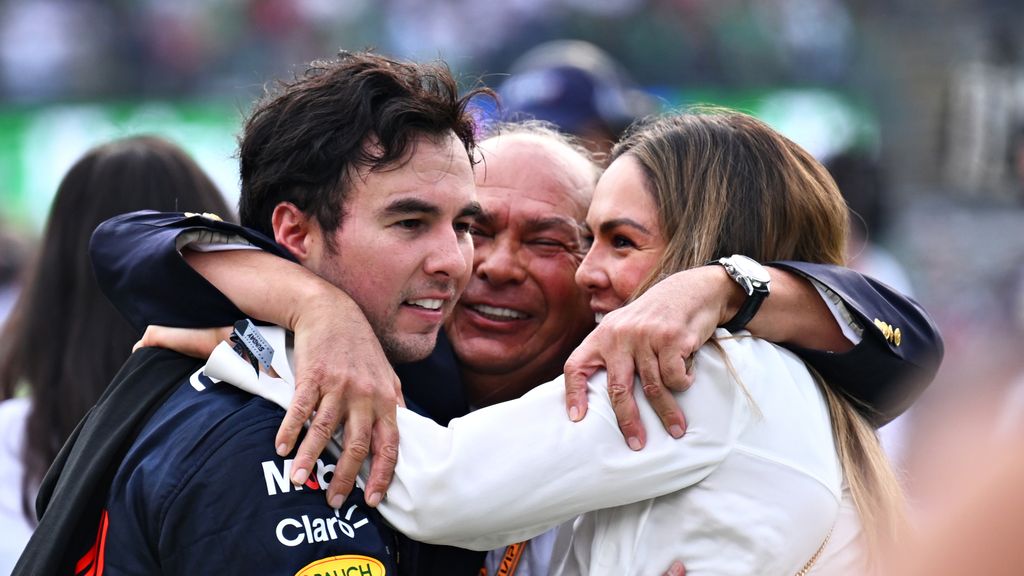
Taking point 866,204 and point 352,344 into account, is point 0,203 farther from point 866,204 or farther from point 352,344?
point 352,344

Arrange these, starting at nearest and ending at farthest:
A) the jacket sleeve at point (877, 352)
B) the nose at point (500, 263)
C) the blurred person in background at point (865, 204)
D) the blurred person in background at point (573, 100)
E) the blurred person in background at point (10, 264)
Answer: the jacket sleeve at point (877, 352) < the nose at point (500, 263) < the blurred person in background at point (573, 100) < the blurred person in background at point (865, 204) < the blurred person in background at point (10, 264)

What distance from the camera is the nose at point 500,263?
11.5 ft

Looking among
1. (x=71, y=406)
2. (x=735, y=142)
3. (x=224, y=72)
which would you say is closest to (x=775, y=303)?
(x=735, y=142)

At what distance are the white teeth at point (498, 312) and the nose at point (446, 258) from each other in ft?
2.24

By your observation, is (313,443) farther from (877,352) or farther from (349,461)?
(877,352)

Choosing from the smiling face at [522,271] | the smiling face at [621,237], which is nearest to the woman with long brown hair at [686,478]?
the smiling face at [621,237]

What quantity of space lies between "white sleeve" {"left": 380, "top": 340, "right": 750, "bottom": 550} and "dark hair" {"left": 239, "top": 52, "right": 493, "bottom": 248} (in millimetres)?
654

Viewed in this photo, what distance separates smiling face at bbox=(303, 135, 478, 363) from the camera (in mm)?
2783

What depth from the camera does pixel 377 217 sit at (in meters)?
2.79

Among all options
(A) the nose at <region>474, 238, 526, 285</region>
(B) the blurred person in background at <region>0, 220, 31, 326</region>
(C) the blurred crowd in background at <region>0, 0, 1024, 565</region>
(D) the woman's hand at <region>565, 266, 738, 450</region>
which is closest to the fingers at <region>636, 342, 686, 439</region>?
(D) the woman's hand at <region>565, 266, 738, 450</region>

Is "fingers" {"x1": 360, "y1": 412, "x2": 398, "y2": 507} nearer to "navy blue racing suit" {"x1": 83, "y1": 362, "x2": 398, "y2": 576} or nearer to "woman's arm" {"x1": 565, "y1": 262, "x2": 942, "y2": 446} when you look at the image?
"navy blue racing suit" {"x1": 83, "y1": 362, "x2": 398, "y2": 576}

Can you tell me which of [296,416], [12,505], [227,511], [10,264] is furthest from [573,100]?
[10,264]

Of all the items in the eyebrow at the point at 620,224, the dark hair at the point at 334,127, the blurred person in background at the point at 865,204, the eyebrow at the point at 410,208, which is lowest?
the blurred person in background at the point at 865,204

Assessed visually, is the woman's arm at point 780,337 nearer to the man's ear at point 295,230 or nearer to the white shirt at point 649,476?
the white shirt at point 649,476
